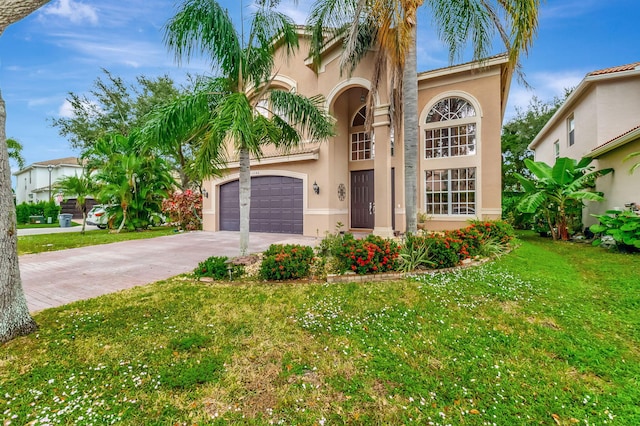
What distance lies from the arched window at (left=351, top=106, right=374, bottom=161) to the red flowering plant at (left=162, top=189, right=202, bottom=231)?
10024mm

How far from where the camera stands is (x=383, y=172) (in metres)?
10.4

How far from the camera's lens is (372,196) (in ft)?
42.9

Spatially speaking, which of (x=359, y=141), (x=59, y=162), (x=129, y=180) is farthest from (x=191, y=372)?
(x=59, y=162)

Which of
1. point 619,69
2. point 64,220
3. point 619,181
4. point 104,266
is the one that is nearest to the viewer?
point 104,266

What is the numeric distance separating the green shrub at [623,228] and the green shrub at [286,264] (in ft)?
30.5

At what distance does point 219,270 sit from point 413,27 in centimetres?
795

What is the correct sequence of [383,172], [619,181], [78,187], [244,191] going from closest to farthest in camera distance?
[244,191] < [619,181] < [383,172] < [78,187]

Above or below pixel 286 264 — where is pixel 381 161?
above

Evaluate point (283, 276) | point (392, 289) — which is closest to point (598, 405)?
point (392, 289)

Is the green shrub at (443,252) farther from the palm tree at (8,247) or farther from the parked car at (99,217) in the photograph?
the parked car at (99,217)

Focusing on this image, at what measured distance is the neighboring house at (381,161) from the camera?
1126cm

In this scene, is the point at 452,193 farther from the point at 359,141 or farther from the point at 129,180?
the point at 129,180

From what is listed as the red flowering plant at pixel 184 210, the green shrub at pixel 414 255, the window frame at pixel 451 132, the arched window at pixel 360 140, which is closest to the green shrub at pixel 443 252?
the green shrub at pixel 414 255

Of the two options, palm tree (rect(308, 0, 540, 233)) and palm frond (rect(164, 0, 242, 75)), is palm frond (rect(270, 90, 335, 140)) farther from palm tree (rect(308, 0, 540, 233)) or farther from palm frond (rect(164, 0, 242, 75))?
palm tree (rect(308, 0, 540, 233))
